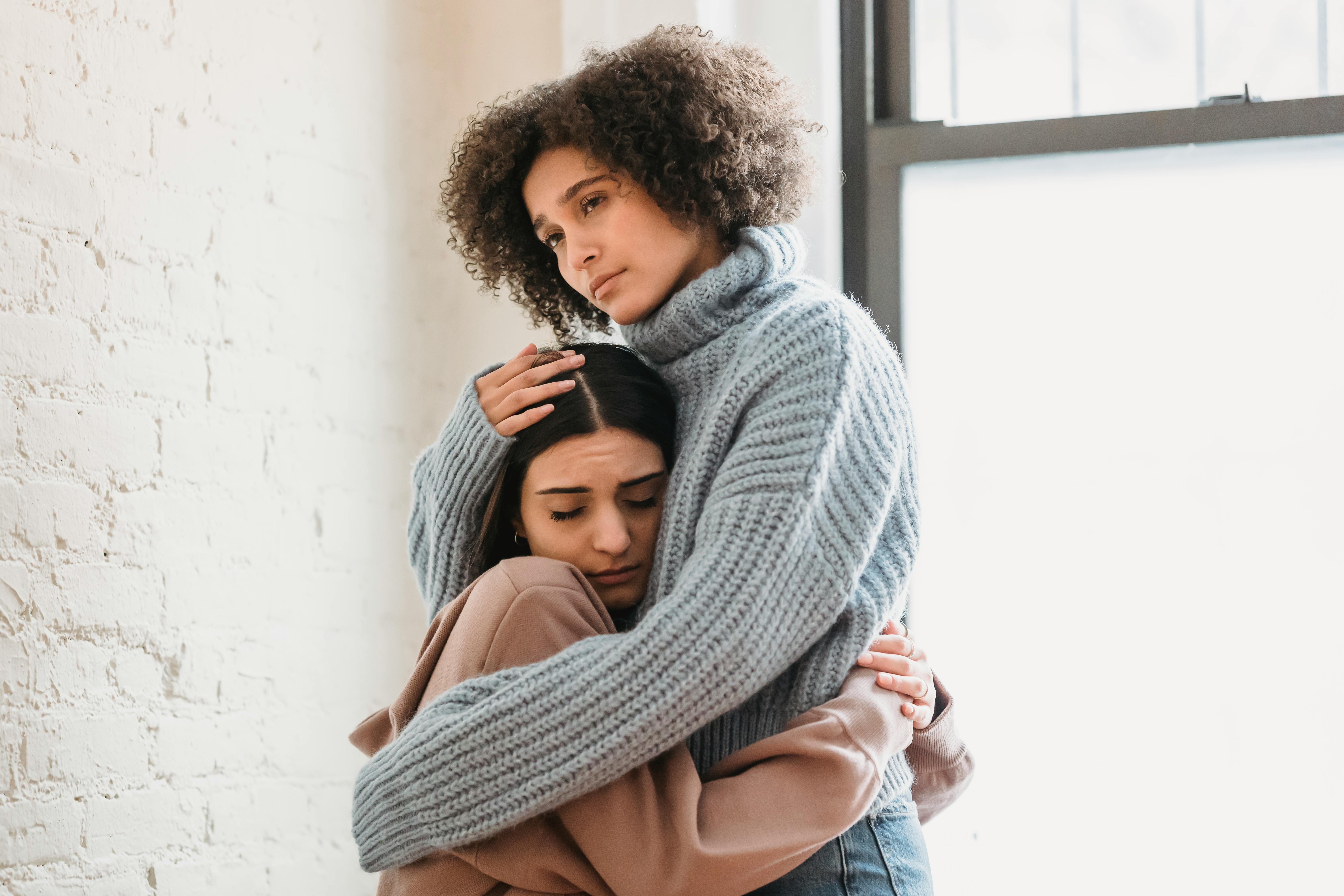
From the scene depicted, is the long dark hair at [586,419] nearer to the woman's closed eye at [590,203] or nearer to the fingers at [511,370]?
the fingers at [511,370]

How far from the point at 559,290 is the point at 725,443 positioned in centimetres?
54

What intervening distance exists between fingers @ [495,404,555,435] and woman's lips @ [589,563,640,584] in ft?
0.59

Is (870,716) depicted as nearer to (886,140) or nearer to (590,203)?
(590,203)

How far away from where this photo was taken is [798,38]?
1902 mm

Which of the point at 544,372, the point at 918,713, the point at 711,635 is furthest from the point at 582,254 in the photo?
the point at 918,713

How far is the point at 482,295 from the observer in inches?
83.2

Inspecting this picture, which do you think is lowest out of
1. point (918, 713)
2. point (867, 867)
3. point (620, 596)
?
point (867, 867)

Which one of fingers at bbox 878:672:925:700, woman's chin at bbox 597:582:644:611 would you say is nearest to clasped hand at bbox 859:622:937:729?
fingers at bbox 878:672:925:700

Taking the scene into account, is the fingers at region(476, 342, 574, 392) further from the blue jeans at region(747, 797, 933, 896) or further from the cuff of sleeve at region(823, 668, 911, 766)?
the blue jeans at region(747, 797, 933, 896)

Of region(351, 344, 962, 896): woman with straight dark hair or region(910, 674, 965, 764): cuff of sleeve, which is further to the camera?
region(910, 674, 965, 764): cuff of sleeve

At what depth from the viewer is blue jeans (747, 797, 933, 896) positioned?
114 cm

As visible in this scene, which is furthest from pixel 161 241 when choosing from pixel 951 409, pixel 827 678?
pixel 951 409

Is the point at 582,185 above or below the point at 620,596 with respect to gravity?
above

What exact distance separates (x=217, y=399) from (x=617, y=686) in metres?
0.94
